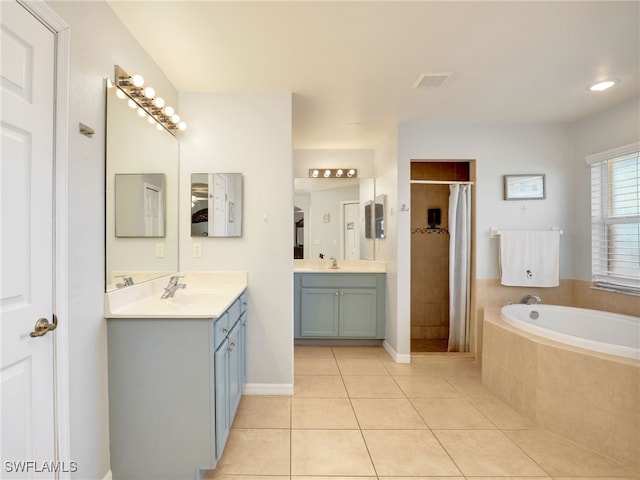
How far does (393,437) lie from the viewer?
209 cm

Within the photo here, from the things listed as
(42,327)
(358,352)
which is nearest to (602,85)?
(358,352)

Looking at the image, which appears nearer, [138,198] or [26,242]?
[26,242]

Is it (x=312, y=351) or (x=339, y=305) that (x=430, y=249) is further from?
(x=312, y=351)

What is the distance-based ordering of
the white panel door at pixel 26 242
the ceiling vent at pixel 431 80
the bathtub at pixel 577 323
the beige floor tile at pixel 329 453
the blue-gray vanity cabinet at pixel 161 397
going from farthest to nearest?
the bathtub at pixel 577 323, the ceiling vent at pixel 431 80, the beige floor tile at pixel 329 453, the blue-gray vanity cabinet at pixel 161 397, the white panel door at pixel 26 242

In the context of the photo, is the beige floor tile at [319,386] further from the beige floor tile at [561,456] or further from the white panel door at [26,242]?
the white panel door at [26,242]

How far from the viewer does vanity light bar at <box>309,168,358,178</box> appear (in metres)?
4.19

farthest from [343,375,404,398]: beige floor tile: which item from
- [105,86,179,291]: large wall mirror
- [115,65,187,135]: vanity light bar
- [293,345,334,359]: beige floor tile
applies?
[115,65,187,135]: vanity light bar

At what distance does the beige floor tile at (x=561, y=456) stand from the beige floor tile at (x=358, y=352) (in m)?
1.62

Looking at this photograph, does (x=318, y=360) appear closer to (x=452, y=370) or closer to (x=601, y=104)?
(x=452, y=370)

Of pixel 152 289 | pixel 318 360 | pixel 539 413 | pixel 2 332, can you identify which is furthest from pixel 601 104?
pixel 2 332

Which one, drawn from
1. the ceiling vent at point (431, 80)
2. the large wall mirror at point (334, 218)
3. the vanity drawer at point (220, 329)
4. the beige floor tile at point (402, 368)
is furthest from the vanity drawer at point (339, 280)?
the ceiling vent at point (431, 80)

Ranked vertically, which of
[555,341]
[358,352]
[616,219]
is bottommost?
[358,352]

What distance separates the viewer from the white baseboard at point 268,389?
8.77ft

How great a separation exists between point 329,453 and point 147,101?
7.98 feet
